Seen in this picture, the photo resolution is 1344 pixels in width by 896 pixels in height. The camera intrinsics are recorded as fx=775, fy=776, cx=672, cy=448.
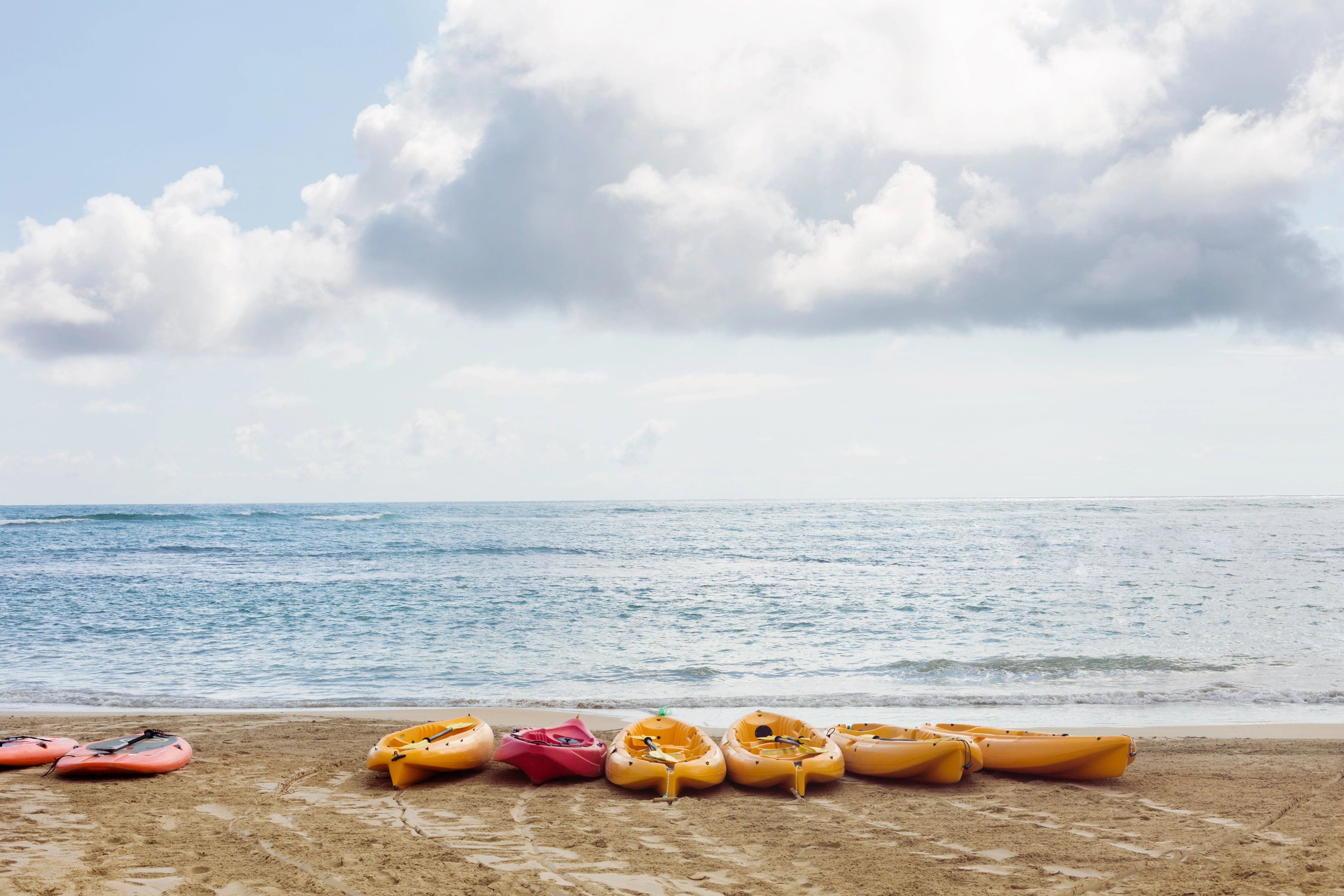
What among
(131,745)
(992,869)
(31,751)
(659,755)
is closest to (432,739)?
(659,755)

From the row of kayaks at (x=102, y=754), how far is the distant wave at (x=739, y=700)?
3.75 m

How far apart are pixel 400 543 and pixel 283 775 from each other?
41644 mm

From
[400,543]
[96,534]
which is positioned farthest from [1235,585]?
[96,534]

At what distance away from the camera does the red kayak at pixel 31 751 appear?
845 centimetres

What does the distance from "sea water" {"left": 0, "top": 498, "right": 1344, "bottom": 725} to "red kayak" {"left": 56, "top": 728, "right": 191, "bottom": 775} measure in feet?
13.3

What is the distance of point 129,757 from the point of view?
834 centimetres

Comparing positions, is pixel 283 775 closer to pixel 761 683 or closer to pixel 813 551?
pixel 761 683

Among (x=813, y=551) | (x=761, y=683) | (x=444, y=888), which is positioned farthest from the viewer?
(x=813, y=551)

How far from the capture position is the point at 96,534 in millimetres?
54781

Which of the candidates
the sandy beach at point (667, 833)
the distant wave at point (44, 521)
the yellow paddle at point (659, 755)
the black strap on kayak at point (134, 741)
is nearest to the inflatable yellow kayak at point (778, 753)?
the sandy beach at point (667, 833)

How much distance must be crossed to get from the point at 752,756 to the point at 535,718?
14.7ft

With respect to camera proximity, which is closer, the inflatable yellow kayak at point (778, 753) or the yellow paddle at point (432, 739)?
the inflatable yellow kayak at point (778, 753)

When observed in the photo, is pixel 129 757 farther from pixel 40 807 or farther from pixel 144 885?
pixel 144 885

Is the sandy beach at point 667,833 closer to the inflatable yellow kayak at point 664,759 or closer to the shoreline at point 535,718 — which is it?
the inflatable yellow kayak at point 664,759
